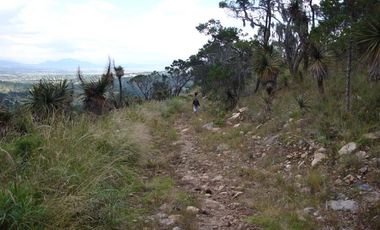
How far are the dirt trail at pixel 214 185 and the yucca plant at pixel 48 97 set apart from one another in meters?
3.66

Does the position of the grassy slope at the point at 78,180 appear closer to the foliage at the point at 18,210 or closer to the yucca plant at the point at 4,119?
the foliage at the point at 18,210

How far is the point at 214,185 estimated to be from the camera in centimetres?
686

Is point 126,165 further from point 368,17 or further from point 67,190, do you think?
point 368,17

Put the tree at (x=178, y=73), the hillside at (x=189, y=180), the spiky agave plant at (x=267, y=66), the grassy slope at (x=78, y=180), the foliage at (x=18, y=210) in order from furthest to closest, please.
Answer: the tree at (x=178, y=73)
the spiky agave plant at (x=267, y=66)
the hillside at (x=189, y=180)
the grassy slope at (x=78, y=180)
the foliage at (x=18, y=210)

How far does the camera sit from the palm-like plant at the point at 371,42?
812 cm

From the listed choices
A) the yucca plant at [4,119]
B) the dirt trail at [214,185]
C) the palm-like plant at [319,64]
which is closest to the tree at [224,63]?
the palm-like plant at [319,64]

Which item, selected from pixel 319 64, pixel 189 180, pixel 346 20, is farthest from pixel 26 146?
pixel 319 64

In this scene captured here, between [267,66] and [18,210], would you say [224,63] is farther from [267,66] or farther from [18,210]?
[18,210]

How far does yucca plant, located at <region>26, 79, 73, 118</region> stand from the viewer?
33.0ft

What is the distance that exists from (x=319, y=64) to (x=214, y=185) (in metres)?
6.68

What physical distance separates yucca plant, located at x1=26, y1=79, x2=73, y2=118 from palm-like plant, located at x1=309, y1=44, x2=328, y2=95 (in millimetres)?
7593

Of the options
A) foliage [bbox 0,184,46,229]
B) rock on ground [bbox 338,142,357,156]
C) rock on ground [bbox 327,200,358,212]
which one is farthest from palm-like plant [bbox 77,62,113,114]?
rock on ground [bbox 327,200,358,212]

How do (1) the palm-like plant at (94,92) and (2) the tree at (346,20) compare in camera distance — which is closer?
(2) the tree at (346,20)

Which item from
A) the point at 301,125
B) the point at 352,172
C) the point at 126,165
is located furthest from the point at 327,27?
the point at 126,165
